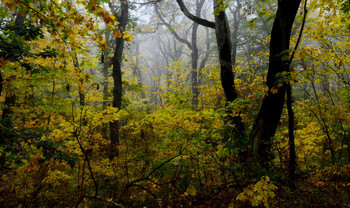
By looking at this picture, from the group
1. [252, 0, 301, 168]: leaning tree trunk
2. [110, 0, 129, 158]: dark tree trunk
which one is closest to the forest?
[252, 0, 301, 168]: leaning tree trunk

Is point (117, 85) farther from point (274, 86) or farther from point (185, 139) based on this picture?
point (274, 86)

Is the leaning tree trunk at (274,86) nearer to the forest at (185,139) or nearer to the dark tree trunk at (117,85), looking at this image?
the forest at (185,139)

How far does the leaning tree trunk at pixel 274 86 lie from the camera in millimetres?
3343

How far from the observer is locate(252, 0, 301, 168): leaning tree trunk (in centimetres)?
Result: 334

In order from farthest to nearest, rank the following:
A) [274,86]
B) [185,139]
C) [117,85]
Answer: [117,85]
[185,139]
[274,86]

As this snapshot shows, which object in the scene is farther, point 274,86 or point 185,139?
point 185,139

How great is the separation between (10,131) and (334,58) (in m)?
8.40

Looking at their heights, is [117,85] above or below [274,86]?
above

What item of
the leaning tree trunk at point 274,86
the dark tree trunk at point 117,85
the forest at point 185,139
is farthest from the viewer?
the dark tree trunk at point 117,85

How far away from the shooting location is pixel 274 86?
330 centimetres

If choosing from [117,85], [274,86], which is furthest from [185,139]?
[117,85]

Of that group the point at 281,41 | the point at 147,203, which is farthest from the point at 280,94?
the point at 147,203

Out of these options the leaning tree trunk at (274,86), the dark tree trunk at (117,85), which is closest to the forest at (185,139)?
the leaning tree trunk at (274,86)

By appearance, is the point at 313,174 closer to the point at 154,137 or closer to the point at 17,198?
the point at 154,137
